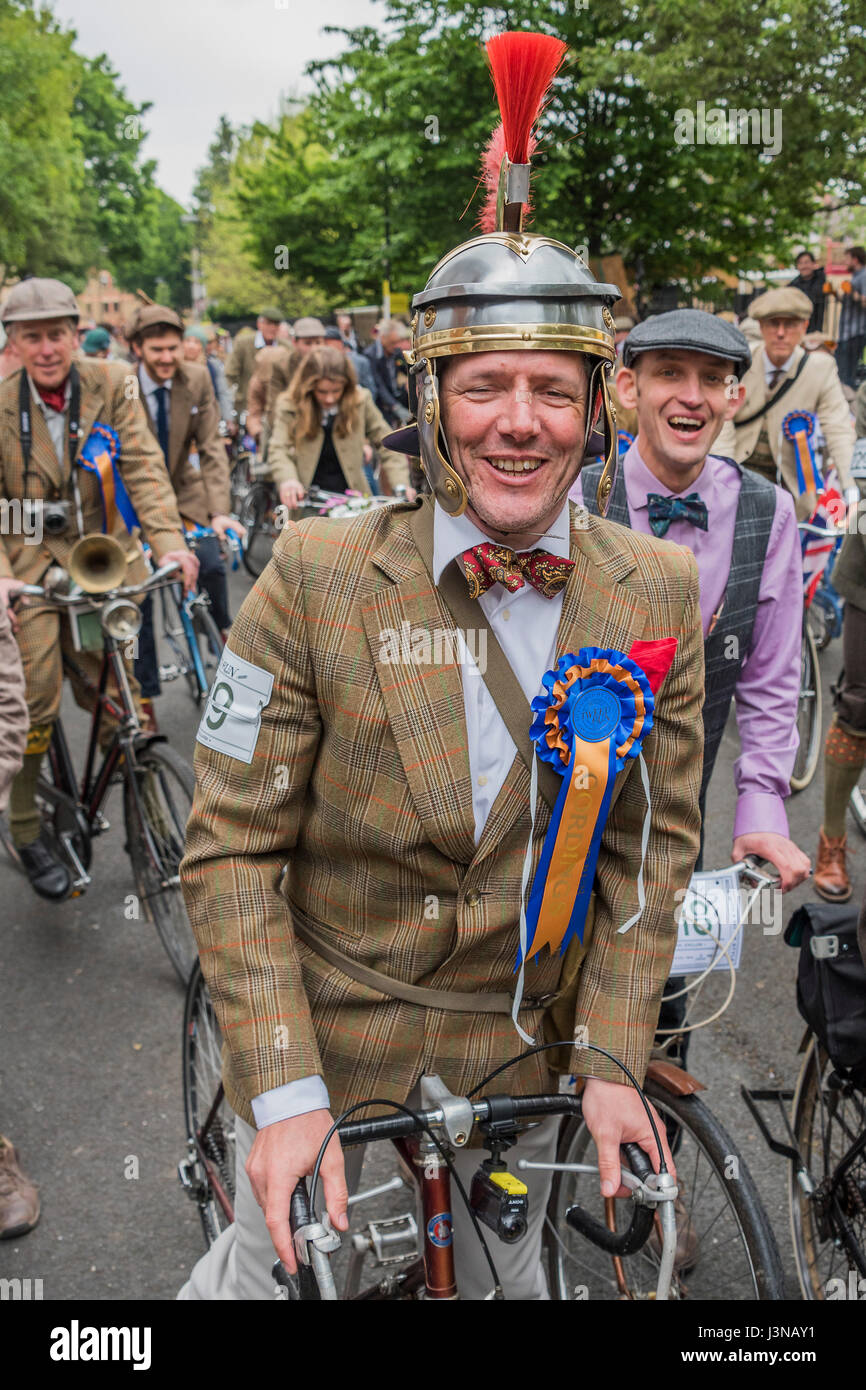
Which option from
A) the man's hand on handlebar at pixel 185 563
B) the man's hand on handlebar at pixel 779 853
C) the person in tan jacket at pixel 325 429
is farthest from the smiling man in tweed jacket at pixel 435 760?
the person in tan jacket at pixel 325 429

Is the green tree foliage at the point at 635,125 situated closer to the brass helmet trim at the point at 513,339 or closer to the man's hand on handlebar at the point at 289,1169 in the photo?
the brass helmet trim at the point at 513,339

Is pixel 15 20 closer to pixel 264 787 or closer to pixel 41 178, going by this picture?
pixel 41 178

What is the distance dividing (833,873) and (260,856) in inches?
144

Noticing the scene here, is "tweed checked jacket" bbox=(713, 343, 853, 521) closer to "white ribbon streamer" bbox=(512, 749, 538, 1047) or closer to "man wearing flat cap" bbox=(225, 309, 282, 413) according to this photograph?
"white ribbon streamer" bbox=(512, 749, 538, 1047)

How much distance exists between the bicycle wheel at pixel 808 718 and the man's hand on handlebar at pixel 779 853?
3867 millimetres

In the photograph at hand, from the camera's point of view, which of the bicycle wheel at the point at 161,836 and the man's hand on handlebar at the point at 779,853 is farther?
the bicycle wheel at the point at 161,836

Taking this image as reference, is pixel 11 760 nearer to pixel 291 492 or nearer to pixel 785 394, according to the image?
pixel 291 492

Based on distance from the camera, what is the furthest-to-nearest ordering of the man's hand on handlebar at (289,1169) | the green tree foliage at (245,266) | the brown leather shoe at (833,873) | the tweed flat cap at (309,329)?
the green tree foliage at (245,266) → the tweed flat cap at (309,329) → the brown leather shoe at (833,873) → the man's hand on handlebar at (289,1169)

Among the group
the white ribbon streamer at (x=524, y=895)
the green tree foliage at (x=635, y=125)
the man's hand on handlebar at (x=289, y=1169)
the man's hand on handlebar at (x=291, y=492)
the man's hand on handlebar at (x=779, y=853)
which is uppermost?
the green tree foliage at (x=635, y=125)

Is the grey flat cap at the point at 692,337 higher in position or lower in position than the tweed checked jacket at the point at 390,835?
higher

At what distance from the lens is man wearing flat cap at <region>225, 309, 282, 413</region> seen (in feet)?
45.5

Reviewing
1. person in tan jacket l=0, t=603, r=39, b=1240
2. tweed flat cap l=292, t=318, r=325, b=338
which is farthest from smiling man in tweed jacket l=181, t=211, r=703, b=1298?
tweed flat cap l=292, t=318, r=325, b=338

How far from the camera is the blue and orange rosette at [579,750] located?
1.78 m

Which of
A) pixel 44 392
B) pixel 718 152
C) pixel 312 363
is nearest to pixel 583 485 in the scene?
pixel 44 392
